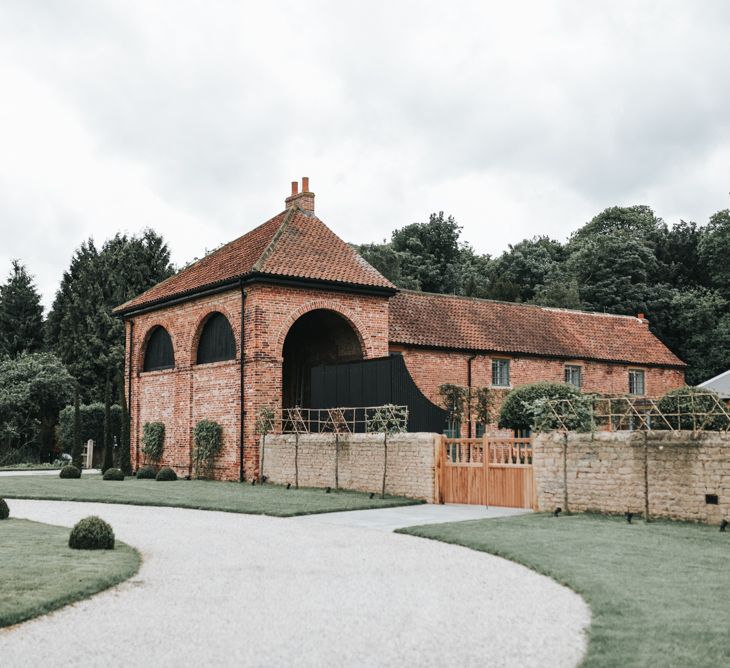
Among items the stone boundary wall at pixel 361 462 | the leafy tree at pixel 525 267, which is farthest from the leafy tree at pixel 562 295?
the stone boundary wall at pixel 361 462

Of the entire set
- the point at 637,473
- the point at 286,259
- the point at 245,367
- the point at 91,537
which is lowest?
the point at 91,537

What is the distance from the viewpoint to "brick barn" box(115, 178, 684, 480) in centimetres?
2795

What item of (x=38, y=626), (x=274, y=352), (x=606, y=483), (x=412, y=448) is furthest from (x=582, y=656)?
A: (x=274, y=352)

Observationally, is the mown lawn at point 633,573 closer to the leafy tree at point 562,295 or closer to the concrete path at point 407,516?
the concrete path at point 407,516

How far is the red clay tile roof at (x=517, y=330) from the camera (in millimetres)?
34000

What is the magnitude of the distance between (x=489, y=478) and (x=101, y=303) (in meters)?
40.4

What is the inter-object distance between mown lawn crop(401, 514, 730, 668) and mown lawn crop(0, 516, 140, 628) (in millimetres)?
4922

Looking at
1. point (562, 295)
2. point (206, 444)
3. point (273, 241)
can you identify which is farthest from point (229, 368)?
point (562, 295)

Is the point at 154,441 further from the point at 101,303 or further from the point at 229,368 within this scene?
the point at 101,303

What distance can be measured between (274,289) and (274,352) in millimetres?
2155

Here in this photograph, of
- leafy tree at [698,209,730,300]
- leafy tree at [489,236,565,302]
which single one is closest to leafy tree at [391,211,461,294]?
leafy tree at [489,236,565,302]

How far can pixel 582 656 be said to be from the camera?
6.65 meters

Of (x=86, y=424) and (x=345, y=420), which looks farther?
(x=86, y=424)

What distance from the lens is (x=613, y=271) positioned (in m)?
62.0
